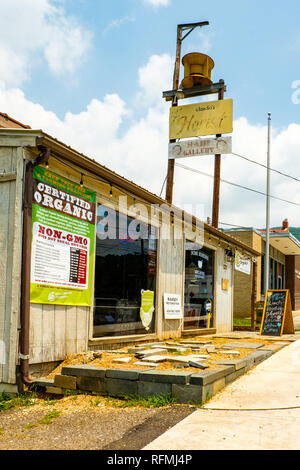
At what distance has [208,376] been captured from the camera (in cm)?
560

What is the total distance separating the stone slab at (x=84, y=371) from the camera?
19.3 ft

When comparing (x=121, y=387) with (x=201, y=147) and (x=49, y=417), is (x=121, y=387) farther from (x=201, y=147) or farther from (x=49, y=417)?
(x=201, y=147)

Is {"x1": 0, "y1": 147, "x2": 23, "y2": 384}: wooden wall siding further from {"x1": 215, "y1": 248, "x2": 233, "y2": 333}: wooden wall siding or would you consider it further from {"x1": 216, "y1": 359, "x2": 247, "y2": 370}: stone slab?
{"x1": 215, "y1": 248, "x2": 233, "y2": 333}: wooden wall siding

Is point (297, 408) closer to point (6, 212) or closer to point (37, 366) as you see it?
point (37, 366)

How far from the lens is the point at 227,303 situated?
48.2 feet

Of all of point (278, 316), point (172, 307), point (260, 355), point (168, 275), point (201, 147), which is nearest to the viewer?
point (260, 355)

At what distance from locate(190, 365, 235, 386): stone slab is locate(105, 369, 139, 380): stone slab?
0.72m

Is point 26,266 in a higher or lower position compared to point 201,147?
lower

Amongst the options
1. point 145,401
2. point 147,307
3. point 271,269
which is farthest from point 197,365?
point 271,269

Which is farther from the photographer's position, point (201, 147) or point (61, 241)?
point (201, 147)

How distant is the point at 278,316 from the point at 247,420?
927 cm

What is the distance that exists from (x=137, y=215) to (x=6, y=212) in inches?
127

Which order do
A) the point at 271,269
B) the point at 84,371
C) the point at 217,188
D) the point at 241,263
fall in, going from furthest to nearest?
the point at 271,269, the point at 241,263, the point at 217,188, the point at 84,371
